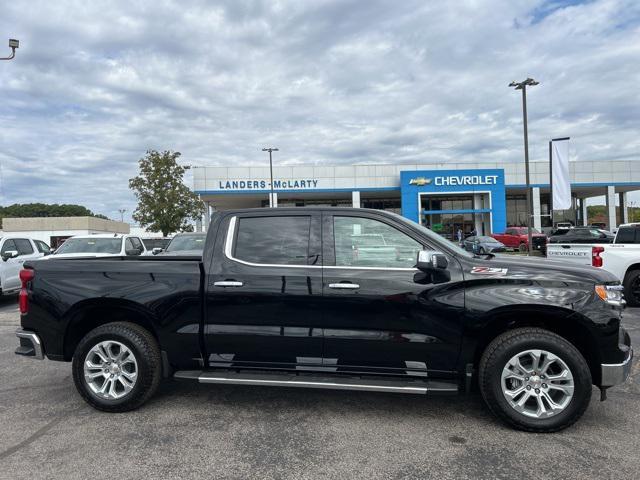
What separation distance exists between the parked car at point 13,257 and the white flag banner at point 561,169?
60.1 feet

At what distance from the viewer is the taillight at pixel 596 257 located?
890 cm

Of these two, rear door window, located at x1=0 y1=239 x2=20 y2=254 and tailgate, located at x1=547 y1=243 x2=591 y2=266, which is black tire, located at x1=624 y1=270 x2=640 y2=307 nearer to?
tailgate, located at x1=547 y1=243 x2=591 y2=266

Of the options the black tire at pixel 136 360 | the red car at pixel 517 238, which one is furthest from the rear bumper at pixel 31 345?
the red car at pixel 517 238

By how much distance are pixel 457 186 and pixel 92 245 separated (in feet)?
116

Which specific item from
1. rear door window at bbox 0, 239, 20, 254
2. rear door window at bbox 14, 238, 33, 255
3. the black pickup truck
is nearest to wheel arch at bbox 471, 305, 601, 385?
the black pickup truck

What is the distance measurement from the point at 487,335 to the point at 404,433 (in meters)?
1.07

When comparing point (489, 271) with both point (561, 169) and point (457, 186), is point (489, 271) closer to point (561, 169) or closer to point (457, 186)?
point (561, 169)

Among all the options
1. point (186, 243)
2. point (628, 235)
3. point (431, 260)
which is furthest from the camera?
point (186, 243)

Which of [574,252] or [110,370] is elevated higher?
[574,252]

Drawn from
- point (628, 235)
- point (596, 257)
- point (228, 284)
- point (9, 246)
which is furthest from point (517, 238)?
point (228, 284)

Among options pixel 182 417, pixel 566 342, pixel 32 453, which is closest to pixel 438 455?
pixel 566 342

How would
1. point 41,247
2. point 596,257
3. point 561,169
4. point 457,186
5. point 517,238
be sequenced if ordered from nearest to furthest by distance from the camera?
point 596,257
point 41,247
point 561,169
point 517,238
point 457,186

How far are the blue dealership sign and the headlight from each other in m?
38.1

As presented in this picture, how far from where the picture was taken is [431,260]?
363 cm
